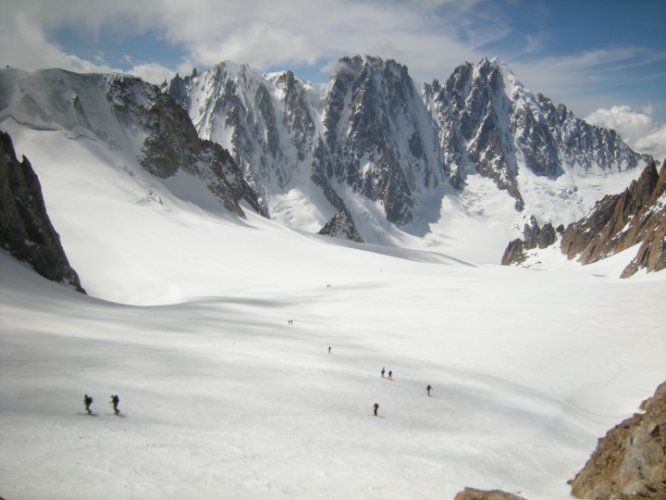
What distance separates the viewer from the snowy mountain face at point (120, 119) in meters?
110

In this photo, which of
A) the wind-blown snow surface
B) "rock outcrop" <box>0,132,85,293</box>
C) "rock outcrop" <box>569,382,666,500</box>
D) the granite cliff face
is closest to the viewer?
"rock outcrop" <box>569,382,666,500</box>

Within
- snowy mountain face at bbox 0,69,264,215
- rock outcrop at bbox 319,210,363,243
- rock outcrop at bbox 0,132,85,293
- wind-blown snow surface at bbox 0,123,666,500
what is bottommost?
wind-blown snow surface at bbox 0,123,666,500

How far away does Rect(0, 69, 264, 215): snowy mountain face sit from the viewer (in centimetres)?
11025

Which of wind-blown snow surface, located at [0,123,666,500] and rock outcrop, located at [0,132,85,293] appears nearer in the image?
wind-blown snow surface, located at [0,123,666,500]

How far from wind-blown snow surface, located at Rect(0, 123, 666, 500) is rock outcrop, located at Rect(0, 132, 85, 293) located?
3331mm

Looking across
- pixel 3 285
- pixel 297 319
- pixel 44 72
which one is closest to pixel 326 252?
pixel 297 319

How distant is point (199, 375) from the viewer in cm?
2297

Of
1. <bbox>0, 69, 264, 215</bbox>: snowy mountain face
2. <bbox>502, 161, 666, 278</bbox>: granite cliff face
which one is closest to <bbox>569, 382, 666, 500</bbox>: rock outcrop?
<bbox>502, 161, 666, 278</bbox>: granite cliff face

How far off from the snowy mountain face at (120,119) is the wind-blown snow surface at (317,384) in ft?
218

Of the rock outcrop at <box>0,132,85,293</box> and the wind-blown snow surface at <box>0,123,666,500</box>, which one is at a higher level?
the rock outcrop at <box>0,132,85,293</box>

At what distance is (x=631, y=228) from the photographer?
126m

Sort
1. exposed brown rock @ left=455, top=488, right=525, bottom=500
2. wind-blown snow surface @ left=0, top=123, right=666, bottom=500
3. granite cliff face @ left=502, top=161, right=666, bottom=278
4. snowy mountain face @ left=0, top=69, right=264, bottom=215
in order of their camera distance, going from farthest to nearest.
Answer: snowy mountain face @ left=0, top=69, right=264, bottom=215
granite cliff face @ left=502, top=161, right=666, bottom=278
wind-blown snow surface @ left=0, top=123, right=666, bottom=500
exposed brown rock @ left=455, top=488, right=525, bottom=500

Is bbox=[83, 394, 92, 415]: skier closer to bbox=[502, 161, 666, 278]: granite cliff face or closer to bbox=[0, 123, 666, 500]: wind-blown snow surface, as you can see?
bbox=[0, 123, 666, 500]: wind-blown snow surface

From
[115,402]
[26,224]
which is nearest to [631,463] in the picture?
[115,402]
